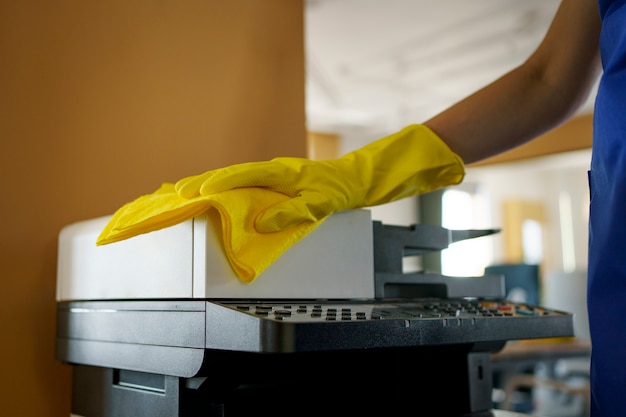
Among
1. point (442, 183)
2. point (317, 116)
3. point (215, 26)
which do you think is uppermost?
point (317, 116)

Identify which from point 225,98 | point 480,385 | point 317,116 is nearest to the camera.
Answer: point 480,385

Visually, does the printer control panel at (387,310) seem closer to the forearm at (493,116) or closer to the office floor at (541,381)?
the forearm at (493,116)

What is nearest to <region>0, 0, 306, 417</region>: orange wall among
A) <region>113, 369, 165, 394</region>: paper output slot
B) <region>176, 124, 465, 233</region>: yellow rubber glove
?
<region>113, 369, 165, 394</region>: paper output slot

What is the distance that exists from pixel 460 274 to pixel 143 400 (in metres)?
0.50

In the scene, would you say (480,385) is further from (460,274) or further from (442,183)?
(442,183)

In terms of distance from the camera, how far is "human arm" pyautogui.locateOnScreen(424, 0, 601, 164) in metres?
0.98

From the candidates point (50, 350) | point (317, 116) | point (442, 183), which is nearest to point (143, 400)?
point (50, 350)

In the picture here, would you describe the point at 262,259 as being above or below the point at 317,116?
below

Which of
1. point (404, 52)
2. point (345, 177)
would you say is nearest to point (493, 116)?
point (345, 177)

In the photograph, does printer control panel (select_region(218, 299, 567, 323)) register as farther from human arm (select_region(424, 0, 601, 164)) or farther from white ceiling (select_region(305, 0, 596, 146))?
white ceiling (select_region(305, 0, 596, 146))

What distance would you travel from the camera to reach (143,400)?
32.4 inches

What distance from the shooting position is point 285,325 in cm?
61

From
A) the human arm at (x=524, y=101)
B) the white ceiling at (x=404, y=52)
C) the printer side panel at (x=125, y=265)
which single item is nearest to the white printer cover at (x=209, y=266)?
the printer side panel at (x=125, y=265)

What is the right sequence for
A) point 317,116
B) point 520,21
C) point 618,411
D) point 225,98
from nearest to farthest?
point 618,411
point 225,98
point 520,21
point 317,116
